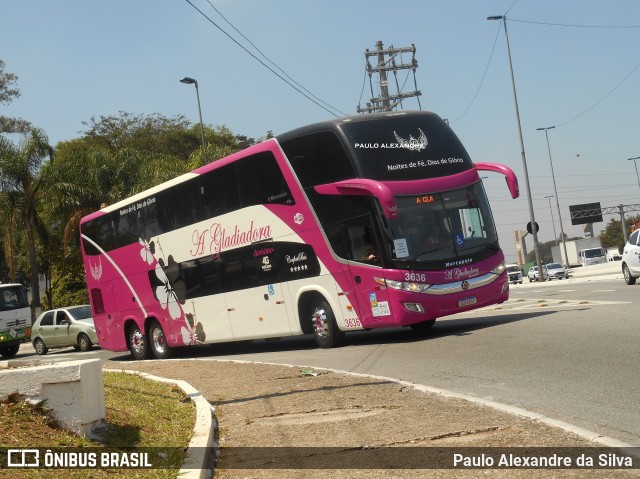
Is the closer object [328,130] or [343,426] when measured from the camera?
[343,426]

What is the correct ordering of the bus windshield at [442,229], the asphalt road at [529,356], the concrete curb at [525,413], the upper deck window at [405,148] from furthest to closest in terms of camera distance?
1. the upper deck window at [405,148]
2. the bus windshield at [442,229]
3. the asphalt road at [529,356]
4. the concrete curb at [525,413]

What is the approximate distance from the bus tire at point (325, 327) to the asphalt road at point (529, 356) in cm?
30

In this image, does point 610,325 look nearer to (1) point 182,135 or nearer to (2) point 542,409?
(2) point 542,409

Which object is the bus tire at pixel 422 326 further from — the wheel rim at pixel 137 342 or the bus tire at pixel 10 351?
the bus tire at pixel 10 351

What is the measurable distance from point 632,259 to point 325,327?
12695 mm

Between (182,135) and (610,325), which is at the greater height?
(182,135)

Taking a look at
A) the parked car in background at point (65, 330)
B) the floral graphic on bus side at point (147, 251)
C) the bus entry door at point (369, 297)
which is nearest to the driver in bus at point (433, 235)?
the bus entry door at point (369, 297)

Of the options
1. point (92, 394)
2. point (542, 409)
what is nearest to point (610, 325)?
point (542, 409)

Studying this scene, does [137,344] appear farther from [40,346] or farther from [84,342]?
[40,346]

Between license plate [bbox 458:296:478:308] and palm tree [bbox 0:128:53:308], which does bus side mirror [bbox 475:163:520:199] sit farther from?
palm tree [bbox 0:128:53:308]

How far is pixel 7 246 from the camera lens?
153 feet

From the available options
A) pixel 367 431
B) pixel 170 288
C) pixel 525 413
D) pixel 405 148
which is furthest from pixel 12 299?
pixel 525 413

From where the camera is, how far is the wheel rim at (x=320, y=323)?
56.1 feet

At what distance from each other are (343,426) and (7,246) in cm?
4184
